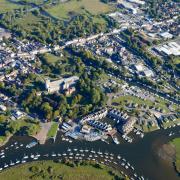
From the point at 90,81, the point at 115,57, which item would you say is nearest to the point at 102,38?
the point at 115,57

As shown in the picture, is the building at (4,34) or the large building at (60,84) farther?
the building at (4,34)

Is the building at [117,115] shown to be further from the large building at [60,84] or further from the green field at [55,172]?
the green field at [55,172]

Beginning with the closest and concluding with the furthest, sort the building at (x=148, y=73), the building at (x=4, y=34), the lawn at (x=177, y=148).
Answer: the lawn at (x=177, y=148) < the building at (x=148, y=73) < the building at (x=4, y=34)

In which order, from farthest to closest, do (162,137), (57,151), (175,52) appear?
(175,52) < (162,137) < (57,151)

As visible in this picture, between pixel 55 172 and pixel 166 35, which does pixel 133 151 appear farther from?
pixel 166 35

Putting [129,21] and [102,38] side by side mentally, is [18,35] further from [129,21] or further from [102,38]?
Result: [129,21]

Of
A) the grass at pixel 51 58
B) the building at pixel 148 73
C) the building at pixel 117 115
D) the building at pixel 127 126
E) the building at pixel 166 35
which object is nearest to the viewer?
the building at pixel 127 126

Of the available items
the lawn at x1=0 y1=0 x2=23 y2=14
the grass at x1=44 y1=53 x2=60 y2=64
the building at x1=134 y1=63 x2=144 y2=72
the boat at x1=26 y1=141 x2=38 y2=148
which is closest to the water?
the boat at x1=26 y1=141 x2=38 y2=148

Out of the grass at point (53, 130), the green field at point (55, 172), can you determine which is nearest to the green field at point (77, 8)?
the grass at point (53, 130)
